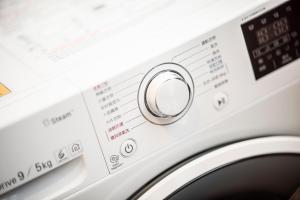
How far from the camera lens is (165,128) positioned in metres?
0.60

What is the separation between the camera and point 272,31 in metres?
0.63

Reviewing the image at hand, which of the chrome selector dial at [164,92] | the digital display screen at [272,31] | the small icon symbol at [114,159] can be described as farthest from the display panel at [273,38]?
the small icon symbol at [114,159]

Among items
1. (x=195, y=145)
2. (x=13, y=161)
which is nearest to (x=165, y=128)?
(x=195, y=145)

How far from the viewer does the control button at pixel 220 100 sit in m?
0.62

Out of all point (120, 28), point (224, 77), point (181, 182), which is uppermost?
point (120, 28)

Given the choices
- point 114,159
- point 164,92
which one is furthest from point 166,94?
point 114,159

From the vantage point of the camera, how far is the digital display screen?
24.6 inches

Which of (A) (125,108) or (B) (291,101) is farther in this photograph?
(B) (291,101)

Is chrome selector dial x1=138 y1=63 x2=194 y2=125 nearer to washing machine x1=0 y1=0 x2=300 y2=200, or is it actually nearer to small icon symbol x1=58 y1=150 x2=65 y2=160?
washing machine x1=0 y1=0 x2=300 y2=200

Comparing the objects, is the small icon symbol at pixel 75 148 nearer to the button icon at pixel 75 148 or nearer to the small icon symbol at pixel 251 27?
the button icon at pixel 75 148

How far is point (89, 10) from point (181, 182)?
1.04 ft

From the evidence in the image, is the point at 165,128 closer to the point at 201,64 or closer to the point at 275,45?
the point at 201,64

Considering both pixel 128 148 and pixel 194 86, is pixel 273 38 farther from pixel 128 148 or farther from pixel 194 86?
pixel 128 148

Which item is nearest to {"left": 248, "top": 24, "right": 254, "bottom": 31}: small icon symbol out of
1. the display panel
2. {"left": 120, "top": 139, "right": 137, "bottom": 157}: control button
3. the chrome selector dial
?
the display panel
